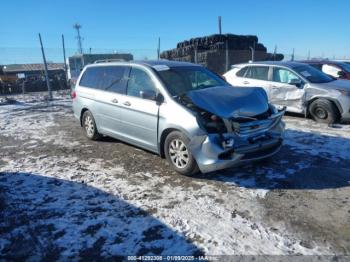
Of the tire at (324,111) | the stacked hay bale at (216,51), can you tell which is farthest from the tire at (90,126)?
the stacked hay bale at (216,51)

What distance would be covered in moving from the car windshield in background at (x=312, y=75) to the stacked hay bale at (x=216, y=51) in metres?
10.1

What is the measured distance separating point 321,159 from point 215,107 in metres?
2.21

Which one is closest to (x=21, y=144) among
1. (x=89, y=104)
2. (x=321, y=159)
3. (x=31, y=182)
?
(x=89, y=104)

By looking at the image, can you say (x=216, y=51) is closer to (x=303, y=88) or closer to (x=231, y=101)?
(x=303, y=88)

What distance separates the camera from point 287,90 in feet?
28.4

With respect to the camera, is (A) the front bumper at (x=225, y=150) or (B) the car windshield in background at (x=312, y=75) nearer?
(A) the front bumper at (x=225, y=150)

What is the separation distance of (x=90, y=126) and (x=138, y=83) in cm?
200

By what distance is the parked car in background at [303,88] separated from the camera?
792cm

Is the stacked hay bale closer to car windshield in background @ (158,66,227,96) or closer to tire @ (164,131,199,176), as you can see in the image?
car windshield in background @ (158,66,227,96)

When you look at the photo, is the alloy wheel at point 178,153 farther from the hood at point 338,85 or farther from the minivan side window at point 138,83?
the hood at point 338,85

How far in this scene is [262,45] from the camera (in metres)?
22.6

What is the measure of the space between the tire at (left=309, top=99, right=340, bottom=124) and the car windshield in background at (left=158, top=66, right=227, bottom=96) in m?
3.42

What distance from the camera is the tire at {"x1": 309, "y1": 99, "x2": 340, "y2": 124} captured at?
7.99 meters

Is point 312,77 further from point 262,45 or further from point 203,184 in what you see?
point 262,45
